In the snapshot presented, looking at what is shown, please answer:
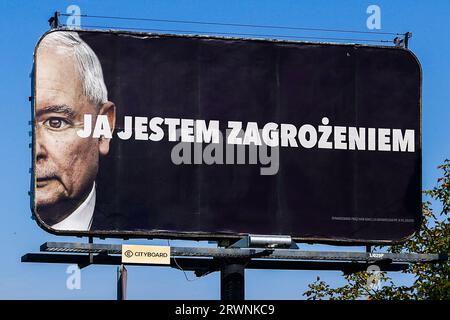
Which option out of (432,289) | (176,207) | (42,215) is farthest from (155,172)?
(432,289)

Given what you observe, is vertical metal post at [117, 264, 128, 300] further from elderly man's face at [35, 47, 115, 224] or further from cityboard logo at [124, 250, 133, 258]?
elderly man's face at [35, 47, 115, 224]

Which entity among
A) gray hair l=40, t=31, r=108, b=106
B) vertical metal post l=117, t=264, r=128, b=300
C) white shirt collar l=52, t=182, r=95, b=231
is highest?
gray hair l=40, t=31, r=108, b=106

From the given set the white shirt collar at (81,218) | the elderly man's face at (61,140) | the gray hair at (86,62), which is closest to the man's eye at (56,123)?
the elderly man's face at (61,140)

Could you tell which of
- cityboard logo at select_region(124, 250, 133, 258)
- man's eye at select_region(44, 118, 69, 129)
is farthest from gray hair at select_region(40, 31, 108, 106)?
cityboard logo at select_region(124, 250, 133, 258)

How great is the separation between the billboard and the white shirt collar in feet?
0.06

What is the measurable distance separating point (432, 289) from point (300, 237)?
7836mm

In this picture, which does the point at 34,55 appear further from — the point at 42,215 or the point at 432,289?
the point at 432,289

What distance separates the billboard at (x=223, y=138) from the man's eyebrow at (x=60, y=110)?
0.9 inches

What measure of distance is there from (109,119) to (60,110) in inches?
37.2

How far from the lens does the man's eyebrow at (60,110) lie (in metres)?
21.5

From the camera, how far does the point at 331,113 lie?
2292 cm

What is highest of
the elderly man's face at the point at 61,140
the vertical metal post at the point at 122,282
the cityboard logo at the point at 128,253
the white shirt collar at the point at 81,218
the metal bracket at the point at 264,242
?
the elderly man's face at the point at 61,140

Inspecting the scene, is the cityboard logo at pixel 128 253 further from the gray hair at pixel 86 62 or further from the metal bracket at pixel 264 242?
the gray hair at pixel 86 62

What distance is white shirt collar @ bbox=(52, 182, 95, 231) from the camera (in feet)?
70.3
